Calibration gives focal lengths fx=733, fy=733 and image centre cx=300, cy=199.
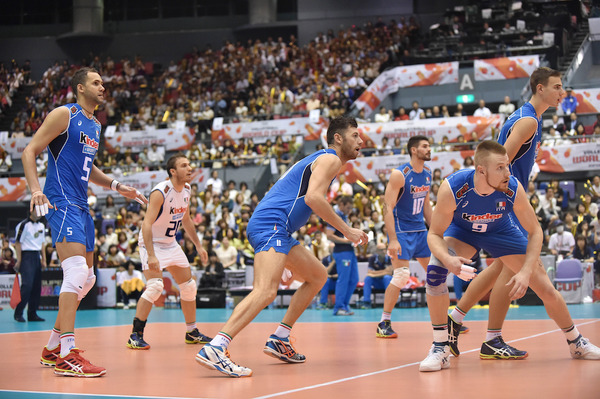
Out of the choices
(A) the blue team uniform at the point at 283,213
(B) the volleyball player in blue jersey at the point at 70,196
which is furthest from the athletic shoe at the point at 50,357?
(A) the blue team uniform at the point at 283,213

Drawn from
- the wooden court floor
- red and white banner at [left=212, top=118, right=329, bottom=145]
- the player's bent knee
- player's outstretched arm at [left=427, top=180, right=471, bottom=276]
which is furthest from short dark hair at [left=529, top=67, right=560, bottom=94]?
red and white banner at [left=212, top=118, right=329, bottom=145]

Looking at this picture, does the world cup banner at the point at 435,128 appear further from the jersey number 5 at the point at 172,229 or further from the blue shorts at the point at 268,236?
the blue shorts at the point at 268,236

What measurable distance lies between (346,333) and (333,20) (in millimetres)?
30971

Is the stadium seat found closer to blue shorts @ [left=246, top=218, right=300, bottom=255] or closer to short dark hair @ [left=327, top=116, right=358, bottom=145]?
short dark hair @ [left=327, top=116, right=358, bottom=145]

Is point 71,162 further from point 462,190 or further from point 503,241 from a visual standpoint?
point 503,241

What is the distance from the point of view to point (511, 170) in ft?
22.6

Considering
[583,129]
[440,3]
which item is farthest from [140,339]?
[440,3]

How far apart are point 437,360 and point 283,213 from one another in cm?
183

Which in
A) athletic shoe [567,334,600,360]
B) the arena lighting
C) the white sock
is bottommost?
athletic shoe [567,334,600,360]

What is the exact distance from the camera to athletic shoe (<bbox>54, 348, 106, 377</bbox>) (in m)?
6.15

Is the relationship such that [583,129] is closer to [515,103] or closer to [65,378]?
[515,103]

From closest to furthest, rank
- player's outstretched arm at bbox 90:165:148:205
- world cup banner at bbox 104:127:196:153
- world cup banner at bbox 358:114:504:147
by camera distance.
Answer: player's outstretched arm at bbox 90:165:148:205 < world cup banner at bbox 358:114:504:147 < world cup banner at bbox 104:127:196:153

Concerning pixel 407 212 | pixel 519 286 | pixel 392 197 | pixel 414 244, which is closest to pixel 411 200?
pixel 407 212

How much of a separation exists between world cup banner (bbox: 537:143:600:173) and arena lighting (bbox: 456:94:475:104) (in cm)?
654
